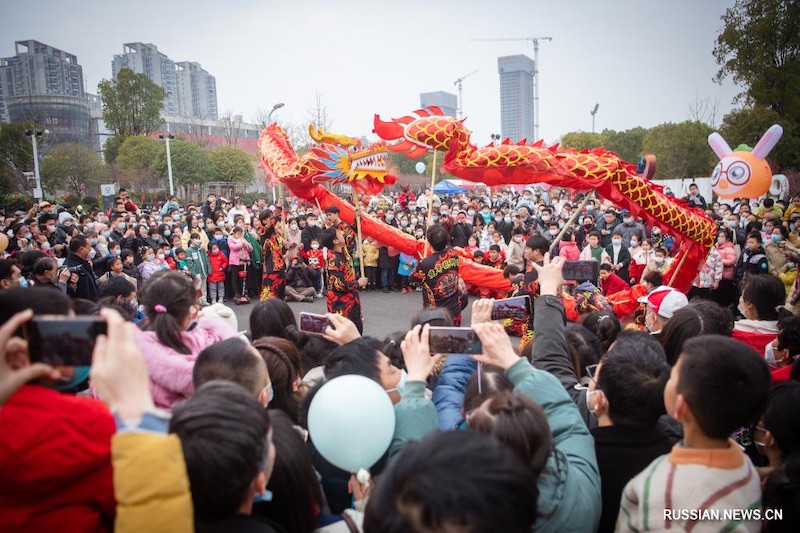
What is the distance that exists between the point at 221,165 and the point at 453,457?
91.4ft

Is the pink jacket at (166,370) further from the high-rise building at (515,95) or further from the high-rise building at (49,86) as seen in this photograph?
the high-rise building at (515,95)

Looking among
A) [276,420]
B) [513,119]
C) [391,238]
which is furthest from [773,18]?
[513,119]

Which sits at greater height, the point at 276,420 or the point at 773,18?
the point at 773,18

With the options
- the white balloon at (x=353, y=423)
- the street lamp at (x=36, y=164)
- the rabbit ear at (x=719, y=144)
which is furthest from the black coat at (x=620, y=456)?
the street lamp at (x=36, y=164)

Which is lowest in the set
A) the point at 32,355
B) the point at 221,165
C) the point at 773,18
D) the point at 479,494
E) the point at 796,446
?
the point at 796,446

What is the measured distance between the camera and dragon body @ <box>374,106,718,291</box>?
232 inches

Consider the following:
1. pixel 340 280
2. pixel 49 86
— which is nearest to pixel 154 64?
pixel 49 86

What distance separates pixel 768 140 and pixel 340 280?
36.9 feet

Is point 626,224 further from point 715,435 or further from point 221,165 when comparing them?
point 221,165

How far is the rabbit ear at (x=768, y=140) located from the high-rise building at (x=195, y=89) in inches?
2457

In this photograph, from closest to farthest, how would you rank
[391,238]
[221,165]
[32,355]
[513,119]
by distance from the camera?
[32,355]
[391,238]
[221,165]
[513,119]

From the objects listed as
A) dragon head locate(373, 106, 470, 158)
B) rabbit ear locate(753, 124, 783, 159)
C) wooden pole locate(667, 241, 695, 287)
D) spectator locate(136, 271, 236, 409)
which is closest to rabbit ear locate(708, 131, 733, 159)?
rabbit ear locate(753, 124, 783, 159)

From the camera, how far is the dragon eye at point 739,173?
11.9m

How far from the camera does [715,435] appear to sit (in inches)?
58.4
